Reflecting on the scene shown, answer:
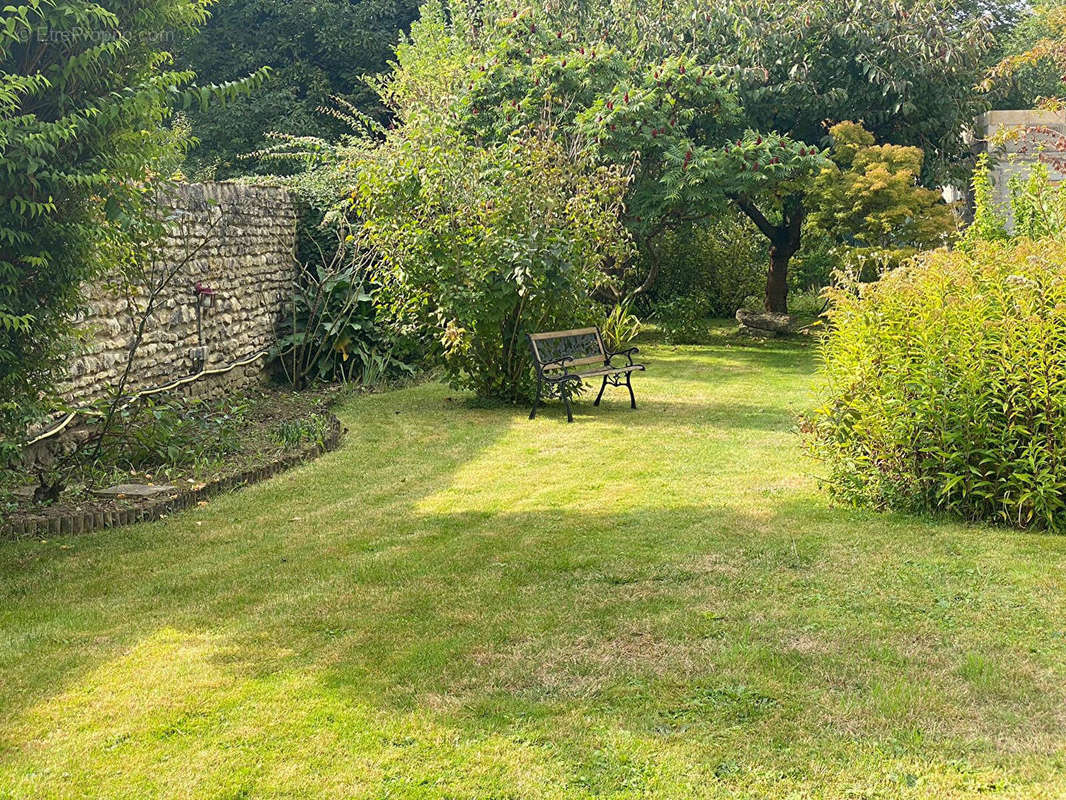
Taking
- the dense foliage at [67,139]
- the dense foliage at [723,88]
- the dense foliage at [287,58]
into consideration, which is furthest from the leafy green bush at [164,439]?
the dense foliage at [287,58]

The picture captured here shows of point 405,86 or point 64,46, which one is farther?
point 405,86

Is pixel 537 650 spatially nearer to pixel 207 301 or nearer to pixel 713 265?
pixel 207 301

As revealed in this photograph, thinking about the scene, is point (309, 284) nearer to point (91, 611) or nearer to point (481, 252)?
point (481, 252)

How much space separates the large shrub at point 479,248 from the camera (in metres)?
10.3

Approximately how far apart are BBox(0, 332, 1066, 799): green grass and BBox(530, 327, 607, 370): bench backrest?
3.44 meters

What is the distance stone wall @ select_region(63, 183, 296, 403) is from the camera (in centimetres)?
841

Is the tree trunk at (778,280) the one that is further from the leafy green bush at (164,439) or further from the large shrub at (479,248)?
the leafy green bush at (164,439)

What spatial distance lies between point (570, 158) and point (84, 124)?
9.66 metres

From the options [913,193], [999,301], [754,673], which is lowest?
[754,673]

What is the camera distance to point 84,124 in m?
5.19

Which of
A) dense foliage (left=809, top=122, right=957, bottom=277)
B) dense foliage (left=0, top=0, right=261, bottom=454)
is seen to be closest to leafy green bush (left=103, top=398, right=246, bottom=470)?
dense foliage (left=0, top=0, right=261, bottom=454)

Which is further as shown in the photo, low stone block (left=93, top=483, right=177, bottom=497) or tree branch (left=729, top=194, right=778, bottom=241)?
tree branch (left=729, top=194, right=778, bottom=241)

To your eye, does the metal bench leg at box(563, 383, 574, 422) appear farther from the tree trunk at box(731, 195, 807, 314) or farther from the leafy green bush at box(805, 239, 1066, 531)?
the tree trunk at box(731, 195, 807, 314)

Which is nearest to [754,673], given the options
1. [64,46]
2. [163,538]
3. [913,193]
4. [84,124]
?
[163,538]
